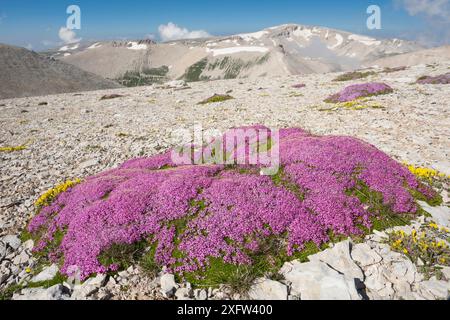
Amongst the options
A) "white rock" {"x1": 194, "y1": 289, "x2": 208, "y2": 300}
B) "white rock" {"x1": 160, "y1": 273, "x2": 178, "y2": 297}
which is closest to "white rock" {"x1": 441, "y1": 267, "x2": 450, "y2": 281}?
"white rock" {"x1": 194, "y1": 289, "x2": 208, "y2": 300}

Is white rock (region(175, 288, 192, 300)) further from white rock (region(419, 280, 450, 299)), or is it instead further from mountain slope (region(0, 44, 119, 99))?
mountain slope (region(0, 44, 119, 99))

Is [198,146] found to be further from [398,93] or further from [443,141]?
[398,93]

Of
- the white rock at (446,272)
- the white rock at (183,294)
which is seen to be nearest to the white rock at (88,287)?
the white rock at (183,294)

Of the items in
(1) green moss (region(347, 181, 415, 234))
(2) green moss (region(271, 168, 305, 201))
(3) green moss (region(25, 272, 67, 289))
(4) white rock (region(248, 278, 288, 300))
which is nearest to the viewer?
(4) white rock (region(248, 278, 288, 300))

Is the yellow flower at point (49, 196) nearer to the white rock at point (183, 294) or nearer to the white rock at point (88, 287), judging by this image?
the white rock at point (88, 287)

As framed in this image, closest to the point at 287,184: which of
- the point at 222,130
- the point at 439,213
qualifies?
the point at 439,213

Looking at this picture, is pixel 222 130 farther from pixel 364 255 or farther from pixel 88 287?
pixel 88 287

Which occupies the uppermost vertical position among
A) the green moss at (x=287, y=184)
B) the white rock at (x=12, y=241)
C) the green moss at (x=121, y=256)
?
the green moss at (x=287, y=184)
